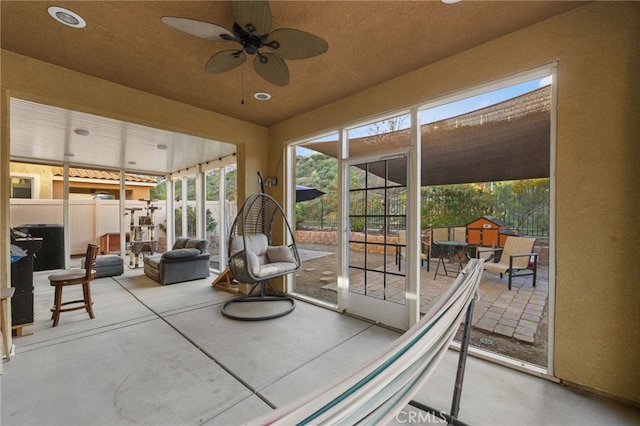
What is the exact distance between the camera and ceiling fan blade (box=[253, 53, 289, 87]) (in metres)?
2.04

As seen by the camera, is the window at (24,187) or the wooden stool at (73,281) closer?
the wooden stool at (73,281)

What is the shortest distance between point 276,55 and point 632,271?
290 centimetres

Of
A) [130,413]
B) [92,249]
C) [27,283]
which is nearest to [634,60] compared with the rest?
[130,413]

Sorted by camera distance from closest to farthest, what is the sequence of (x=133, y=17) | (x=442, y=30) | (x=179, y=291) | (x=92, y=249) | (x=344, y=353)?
(x=133, y=17) → (x=442, y=30) → (x=344, y=353) → (x=92, y=249) → (x=179, y=291)

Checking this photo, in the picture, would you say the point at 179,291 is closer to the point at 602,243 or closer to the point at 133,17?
the point at 133,17

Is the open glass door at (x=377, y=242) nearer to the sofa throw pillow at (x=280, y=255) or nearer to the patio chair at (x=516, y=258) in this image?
the sofa throw pillow at (x=280, y=255)

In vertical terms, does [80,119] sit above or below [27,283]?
above

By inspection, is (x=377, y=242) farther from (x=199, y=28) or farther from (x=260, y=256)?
(x=199, y=28)

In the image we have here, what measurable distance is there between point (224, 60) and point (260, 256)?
257 centimetres

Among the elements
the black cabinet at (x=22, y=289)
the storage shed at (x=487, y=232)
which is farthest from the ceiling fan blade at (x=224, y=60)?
the storage shed at (x=487, y=232)

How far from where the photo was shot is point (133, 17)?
1.99 metres

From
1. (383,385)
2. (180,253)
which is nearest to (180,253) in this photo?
(180,253)

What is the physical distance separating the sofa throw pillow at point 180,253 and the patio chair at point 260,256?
1320 mm

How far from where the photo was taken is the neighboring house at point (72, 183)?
271 inches
